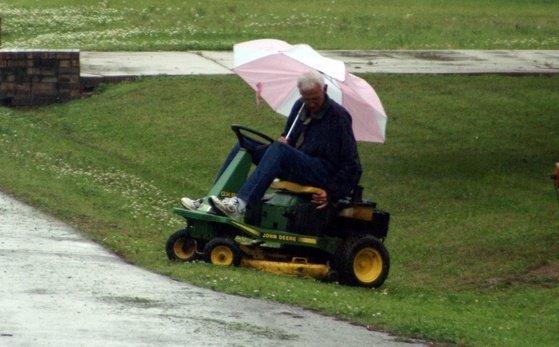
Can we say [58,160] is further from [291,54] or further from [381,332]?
[381,332]

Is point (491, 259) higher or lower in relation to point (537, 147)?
lower

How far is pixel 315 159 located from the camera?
10.3 metres

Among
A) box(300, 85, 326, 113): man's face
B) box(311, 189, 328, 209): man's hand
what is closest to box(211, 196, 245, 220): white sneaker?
box(311, 189, 328, 209): man's hand

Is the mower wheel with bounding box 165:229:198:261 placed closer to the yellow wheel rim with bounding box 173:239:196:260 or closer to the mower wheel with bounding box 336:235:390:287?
the yellow wheel rim with bounding box 173:239:196:260

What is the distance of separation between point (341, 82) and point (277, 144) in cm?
131

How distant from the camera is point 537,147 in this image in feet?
54.4

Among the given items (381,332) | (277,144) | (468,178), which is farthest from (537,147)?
(381,332)

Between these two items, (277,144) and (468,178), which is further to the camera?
(468,178)

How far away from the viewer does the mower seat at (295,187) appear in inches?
405

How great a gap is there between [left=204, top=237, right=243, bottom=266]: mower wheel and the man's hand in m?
0.68

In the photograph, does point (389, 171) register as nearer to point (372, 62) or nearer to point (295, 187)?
point (295, 187)

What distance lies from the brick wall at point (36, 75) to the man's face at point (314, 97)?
Answer: 9412 mm

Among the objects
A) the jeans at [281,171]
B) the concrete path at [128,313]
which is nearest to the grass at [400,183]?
the concrete path at [128,313]

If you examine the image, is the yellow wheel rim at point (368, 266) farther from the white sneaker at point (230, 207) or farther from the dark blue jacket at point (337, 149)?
the white sneaker at point (230, 207)
